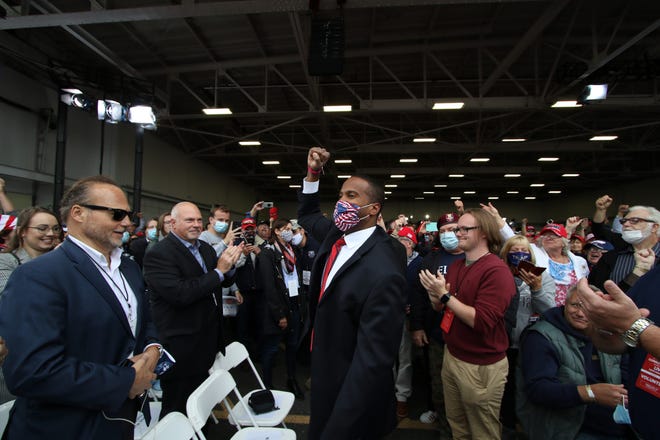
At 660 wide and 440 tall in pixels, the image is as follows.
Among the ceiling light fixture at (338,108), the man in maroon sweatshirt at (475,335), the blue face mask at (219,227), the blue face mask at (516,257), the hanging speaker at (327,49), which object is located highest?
the ceiling light fixture at (338,108)

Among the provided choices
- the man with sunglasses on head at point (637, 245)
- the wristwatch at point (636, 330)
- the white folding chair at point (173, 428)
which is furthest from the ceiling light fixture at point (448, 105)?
the white folding chair at point (173, 428)

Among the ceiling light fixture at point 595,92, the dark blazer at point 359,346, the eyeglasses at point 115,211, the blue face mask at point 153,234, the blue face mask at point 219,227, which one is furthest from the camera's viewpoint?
the ceiling light fixture at point 595,92

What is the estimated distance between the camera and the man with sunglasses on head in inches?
106

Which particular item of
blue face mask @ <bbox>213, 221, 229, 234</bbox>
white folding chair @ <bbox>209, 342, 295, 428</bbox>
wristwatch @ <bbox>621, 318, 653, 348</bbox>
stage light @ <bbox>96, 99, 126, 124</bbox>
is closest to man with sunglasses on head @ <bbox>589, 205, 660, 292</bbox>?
wristwatch @ <bbox>621, 318, 653, 348</bbox>

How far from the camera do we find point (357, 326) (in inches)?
62.6

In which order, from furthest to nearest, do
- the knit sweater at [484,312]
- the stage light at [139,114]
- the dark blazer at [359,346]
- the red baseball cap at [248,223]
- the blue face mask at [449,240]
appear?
the stage light at [139,114] → the red baseball cap at [248,223] → the blue face mask at [449,240] → the knit sweater at [484,312] → the dark blazer at [359,346]

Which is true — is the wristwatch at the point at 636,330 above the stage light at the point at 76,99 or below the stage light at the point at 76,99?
below

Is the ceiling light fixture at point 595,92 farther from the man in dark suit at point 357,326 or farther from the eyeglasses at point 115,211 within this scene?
the eyeglasses at point 115,211

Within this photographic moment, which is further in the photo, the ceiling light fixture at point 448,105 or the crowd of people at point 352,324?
the ceiling light fixture at point 448,105

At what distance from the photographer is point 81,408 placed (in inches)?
53.2

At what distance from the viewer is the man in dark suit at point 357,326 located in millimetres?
1398

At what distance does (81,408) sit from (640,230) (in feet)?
13.0

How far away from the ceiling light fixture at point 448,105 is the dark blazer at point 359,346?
845 centimetres

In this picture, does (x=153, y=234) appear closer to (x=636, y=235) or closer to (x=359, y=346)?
(x=359, y=346)
